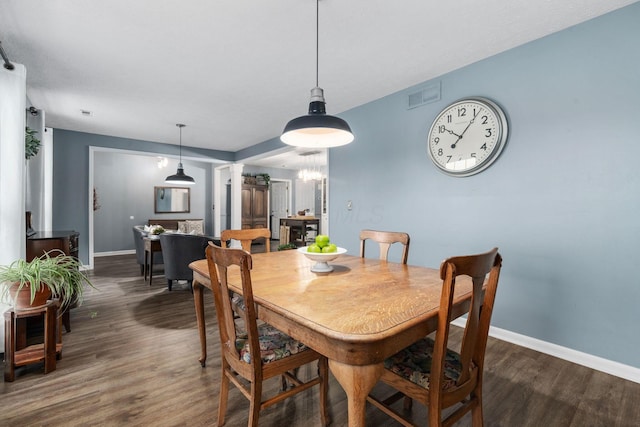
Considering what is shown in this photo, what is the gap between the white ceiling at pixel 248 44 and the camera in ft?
6.81

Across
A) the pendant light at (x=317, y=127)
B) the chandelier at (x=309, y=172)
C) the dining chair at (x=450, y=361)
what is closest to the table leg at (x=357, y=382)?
the dining chair at (x=450, y=361)

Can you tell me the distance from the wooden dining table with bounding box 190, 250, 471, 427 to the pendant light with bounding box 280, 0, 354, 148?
2.80 ft

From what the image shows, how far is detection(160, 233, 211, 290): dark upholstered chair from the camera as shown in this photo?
3939 mm

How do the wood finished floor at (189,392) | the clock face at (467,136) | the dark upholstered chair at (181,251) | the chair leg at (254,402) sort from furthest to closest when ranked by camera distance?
the dark upholstered chair at (181,251), the clock face at (467,136), the wood finished floor at (189,392), the chair leg at (254,402)

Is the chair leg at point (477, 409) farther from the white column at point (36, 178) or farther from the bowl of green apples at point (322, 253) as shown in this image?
the white column at point (36, 178)

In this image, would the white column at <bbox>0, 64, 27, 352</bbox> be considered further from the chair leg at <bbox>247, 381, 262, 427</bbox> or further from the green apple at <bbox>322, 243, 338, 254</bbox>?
the green apple at <bbox>322, 243, 338, 254</bbox>

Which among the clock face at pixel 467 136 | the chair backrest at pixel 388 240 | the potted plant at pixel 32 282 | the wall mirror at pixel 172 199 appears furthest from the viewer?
the wall mirror at pixel 172 199

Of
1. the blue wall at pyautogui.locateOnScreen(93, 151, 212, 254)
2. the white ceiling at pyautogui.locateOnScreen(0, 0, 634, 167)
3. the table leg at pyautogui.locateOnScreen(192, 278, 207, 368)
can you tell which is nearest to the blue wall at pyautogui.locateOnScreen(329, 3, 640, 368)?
the white ceiling at pyautogui.locateOnScreen(0, 0, 634, 167)

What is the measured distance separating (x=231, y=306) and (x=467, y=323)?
101cm

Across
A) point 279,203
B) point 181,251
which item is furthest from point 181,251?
point 279,203

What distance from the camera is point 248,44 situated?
2.51 meters

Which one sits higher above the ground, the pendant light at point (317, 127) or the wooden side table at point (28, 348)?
the pendant light at point (317, 127)

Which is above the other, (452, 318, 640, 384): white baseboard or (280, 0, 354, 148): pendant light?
(280, 0, 354, 148): pendant light

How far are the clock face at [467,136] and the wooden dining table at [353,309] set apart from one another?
1.44 m
